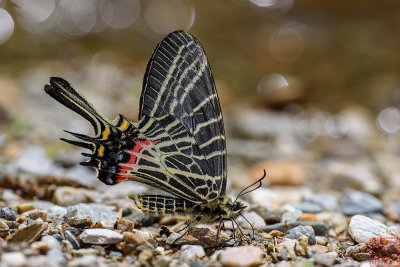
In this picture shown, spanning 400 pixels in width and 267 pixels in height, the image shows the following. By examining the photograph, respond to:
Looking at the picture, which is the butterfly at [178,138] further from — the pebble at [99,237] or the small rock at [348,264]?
the small rock at [348,264]

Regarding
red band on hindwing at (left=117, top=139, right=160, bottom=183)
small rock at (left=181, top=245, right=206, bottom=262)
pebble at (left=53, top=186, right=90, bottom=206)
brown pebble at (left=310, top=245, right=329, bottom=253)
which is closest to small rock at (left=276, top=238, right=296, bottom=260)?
brown pebble at (left=310, top=245, right=329, bottom=253)

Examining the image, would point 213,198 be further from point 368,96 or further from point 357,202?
point 368,96

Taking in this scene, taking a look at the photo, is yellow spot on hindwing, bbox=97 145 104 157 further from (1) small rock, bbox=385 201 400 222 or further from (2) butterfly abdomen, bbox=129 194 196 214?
(1) small rock, bbox=385 201 400 222

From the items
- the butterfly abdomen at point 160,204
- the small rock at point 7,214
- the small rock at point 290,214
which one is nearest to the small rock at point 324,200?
the small rock at point 290,214

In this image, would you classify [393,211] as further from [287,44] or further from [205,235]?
[287,44]

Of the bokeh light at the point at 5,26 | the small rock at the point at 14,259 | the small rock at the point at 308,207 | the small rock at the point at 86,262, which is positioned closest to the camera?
the small rock at the point at 14,259

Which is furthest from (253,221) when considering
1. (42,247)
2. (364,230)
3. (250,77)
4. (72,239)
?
(250,77)
